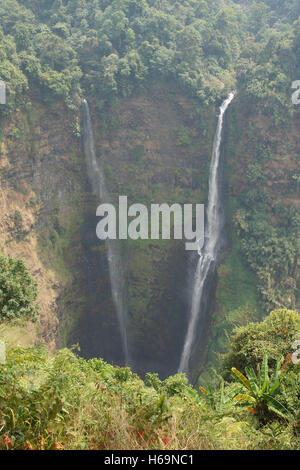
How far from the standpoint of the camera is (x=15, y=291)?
1266 cm

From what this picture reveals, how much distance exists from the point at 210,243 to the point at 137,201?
18.6 feet

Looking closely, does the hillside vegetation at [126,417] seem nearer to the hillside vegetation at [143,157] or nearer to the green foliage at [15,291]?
the green foliage at [15,291]

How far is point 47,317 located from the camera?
64.5 feet

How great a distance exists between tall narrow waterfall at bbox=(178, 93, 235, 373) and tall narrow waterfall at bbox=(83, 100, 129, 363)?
14.1ft

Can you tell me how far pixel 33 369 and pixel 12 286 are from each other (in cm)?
585

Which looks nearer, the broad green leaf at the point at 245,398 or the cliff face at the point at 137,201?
the broad green leaf at the point at 245,398

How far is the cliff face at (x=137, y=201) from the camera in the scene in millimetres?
20297

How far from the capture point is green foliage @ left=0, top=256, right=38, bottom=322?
12.3 metres

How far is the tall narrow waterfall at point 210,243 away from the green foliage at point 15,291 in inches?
474

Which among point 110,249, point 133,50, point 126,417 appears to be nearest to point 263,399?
point 126,417

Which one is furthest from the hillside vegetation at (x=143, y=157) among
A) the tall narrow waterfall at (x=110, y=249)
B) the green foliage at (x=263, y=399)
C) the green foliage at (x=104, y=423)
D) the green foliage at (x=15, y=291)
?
the green foliage at (x=104, y=423)

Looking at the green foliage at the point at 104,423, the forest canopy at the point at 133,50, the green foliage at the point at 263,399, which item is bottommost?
the green foliage at the point at 263,399

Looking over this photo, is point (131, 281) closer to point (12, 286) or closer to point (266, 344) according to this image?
point (12, 286)

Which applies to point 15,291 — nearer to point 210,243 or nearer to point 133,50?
point 210,243
